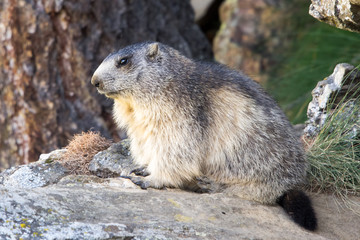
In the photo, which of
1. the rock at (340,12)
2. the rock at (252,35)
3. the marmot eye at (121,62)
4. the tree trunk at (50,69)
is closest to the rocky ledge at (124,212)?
the marmot eye at (121,62)

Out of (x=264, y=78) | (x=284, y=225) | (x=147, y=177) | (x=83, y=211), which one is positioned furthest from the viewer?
(x=264, y=78)

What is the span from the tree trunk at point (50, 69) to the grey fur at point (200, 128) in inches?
124

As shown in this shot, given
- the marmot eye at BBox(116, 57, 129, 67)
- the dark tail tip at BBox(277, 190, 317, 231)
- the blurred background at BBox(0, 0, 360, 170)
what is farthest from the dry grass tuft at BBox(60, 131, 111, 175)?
the blurred background at BBox(0, 0, 360, 170)

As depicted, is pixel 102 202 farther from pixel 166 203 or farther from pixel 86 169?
pixel 86 169

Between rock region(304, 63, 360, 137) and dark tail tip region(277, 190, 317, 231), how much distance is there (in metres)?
1.29

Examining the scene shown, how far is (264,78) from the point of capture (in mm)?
12539

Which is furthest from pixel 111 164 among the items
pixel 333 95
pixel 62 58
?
pixel 62 58

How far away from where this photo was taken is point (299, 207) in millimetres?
5461

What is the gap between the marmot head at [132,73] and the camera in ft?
18.2

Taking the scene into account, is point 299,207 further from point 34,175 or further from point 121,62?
point 34,175

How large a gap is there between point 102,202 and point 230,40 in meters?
9.52

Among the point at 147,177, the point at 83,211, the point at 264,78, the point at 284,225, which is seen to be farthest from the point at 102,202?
the point at 264,78

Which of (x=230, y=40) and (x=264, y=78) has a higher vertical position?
(x=230, y=40)

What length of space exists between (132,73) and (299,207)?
2187 millimetres
